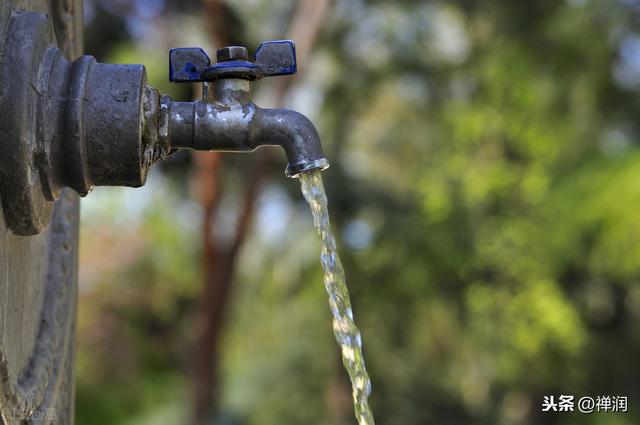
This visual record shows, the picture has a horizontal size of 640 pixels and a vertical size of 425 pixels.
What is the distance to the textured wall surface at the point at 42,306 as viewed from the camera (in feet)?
4.05

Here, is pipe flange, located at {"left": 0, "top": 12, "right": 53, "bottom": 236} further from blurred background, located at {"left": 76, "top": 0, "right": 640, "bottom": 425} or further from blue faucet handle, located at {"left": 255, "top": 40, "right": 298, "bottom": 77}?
blurred background, located at {"left": 76, "top": 0, "right": 640, "bottom": 425}

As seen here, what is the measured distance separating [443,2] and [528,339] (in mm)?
3533

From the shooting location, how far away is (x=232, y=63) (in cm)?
133

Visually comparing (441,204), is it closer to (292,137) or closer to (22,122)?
(292,137)

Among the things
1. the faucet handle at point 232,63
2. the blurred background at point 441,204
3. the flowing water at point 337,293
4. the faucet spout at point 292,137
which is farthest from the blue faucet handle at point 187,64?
the blurred background at point 441,204

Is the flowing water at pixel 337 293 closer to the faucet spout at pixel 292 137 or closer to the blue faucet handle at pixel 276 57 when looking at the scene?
the faucet spout at pixel 292 137

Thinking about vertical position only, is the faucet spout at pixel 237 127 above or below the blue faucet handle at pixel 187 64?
below

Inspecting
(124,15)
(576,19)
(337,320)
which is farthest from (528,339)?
(337,320)

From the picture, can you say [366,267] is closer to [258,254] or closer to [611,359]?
[611,359]

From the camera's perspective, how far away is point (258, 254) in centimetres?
1619

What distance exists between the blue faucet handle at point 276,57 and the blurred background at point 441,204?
18.2ft

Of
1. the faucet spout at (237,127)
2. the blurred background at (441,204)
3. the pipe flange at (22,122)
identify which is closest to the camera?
the pipe flange at (22,122)

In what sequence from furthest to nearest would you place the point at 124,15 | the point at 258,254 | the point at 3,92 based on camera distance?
the point at 258,254, the point at 124,15, the point at 3,92

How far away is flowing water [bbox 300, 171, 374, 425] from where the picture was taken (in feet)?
4.56
